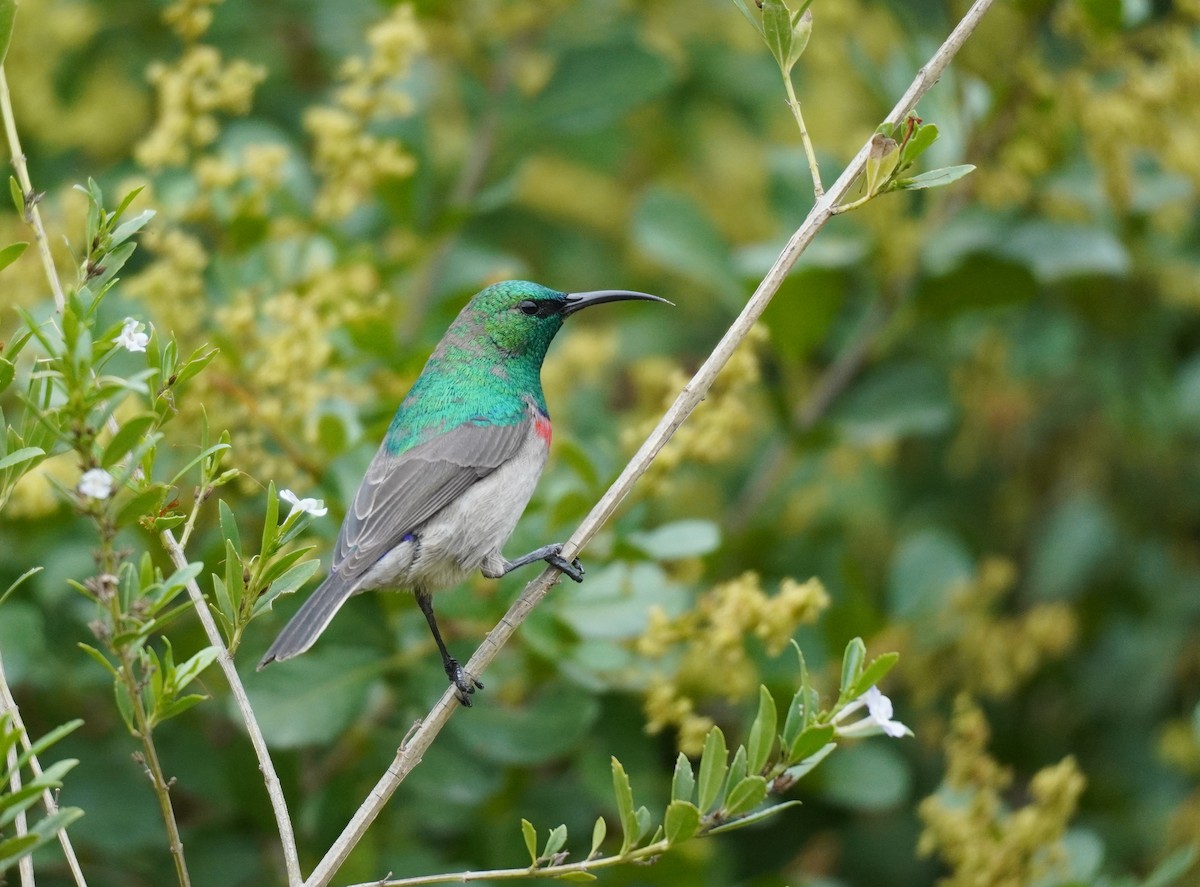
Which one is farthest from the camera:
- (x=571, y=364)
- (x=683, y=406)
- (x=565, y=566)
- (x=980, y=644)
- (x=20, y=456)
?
(x=571, y=364)

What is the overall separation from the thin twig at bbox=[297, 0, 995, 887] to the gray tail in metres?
0.39

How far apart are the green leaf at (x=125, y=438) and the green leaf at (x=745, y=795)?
37.9 inches

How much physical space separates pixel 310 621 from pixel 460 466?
743mm

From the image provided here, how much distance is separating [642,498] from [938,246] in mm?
1477

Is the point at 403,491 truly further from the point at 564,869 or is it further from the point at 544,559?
the point at 564,869


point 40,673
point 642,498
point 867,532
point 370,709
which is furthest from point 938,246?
point 40,673

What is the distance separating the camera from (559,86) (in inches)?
182

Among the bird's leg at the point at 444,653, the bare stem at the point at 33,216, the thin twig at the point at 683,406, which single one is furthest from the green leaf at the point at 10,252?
the bird's leg at the point at 444,653

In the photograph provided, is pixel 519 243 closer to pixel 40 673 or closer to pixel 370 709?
pixel 370 709

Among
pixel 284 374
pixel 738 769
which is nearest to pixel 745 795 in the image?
pixel 738 769

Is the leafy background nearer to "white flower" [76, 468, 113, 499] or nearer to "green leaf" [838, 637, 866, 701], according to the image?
"green leaf" [838, 637, 866, 701]

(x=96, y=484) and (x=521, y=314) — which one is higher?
(x=96, y=484)

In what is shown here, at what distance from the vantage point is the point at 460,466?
339cm

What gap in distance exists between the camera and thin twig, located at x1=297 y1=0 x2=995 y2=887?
2.23 meters
